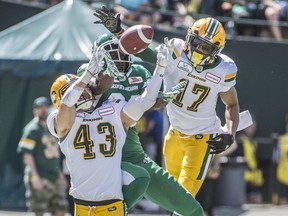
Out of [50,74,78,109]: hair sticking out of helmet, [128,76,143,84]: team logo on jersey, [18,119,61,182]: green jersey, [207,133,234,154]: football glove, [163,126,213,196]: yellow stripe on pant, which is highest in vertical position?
[50,74,78,109]: hair sticking out of helmet

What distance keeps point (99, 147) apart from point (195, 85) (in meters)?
1.61

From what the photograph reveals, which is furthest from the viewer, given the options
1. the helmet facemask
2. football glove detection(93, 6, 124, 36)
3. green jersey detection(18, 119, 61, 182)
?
green jersey detection(18, 119, 61, 182)

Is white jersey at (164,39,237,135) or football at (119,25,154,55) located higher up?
football at (119,25,154,55)

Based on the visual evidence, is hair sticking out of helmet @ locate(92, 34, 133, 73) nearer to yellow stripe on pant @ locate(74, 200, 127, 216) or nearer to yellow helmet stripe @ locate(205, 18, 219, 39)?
yellow stripe on pant @ locate(74, 200, 127, 216)

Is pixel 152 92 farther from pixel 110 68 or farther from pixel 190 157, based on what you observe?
pixel 190 157

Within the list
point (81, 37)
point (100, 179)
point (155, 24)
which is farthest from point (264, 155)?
point (100, 179)

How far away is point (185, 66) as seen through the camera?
816 cm

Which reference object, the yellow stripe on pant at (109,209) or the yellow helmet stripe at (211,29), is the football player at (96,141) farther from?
the yellow helmet stripe at (211,29)

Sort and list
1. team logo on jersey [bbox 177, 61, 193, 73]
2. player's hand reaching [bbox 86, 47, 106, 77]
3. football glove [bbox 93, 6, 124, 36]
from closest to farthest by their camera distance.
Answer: player's hand reaching [bbox 86, 47, 106, 77], football glove [bbox 93, 6, 124, 36], team logo on jersey [bbox 177, 61, 193, 73]

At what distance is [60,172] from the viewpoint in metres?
12.1

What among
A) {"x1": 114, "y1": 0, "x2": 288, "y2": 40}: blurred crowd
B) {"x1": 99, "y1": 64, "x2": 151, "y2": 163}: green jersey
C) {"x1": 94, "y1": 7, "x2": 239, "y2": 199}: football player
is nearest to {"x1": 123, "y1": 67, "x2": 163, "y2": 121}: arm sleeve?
{"x1": 99, "y1": 64, "x2": 151, "y2": 163}: green jersey

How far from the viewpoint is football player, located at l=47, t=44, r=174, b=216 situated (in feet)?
22.3

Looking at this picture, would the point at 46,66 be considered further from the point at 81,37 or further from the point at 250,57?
the point at 250,57

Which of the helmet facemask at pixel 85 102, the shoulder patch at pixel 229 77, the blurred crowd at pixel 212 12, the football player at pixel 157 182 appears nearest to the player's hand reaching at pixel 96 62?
the helmet facemask at pixel 85 102
